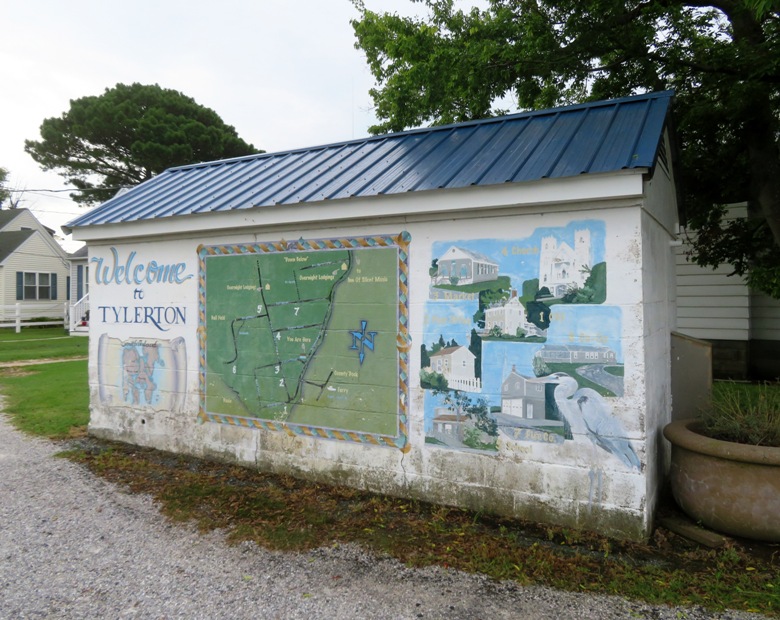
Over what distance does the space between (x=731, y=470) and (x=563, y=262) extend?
1.94 metres

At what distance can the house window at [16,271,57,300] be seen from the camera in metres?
27.5

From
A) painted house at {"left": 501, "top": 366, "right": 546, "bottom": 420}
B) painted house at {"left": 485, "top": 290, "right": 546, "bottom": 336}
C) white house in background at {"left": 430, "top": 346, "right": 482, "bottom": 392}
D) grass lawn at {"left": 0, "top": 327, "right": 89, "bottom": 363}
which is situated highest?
painted house at {"left": 485, "top": 290, "right": 546, "bottom": 336}

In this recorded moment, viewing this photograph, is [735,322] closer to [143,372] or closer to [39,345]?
[143,372]

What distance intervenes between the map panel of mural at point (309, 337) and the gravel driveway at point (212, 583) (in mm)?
1400

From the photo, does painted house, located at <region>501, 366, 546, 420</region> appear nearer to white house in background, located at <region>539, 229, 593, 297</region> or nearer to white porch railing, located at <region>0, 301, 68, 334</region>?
white house in background, located at <region>539, 229, 593, 297</region>

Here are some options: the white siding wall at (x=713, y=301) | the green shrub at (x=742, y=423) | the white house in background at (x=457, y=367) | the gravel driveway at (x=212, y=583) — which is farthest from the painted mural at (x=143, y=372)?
the white siding wall at (x=713, y=301)

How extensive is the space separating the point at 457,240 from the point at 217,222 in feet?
8.58

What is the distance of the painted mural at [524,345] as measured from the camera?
412 centimetres

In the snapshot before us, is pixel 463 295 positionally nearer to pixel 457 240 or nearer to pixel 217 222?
pixel 457 240

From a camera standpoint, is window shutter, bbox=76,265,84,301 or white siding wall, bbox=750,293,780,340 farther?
window shutter, bbox=76,265,84,301

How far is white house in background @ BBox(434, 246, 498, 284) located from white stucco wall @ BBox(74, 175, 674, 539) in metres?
0.12

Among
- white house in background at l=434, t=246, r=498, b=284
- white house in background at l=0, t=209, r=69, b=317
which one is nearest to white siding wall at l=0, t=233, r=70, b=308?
white house in background at l=0, t=209, r=69, b=317

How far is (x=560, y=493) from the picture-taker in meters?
4.25

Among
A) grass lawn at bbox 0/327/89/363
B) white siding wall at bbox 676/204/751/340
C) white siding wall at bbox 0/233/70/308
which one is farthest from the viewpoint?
white siding wall at bbox 0/233/70/308
